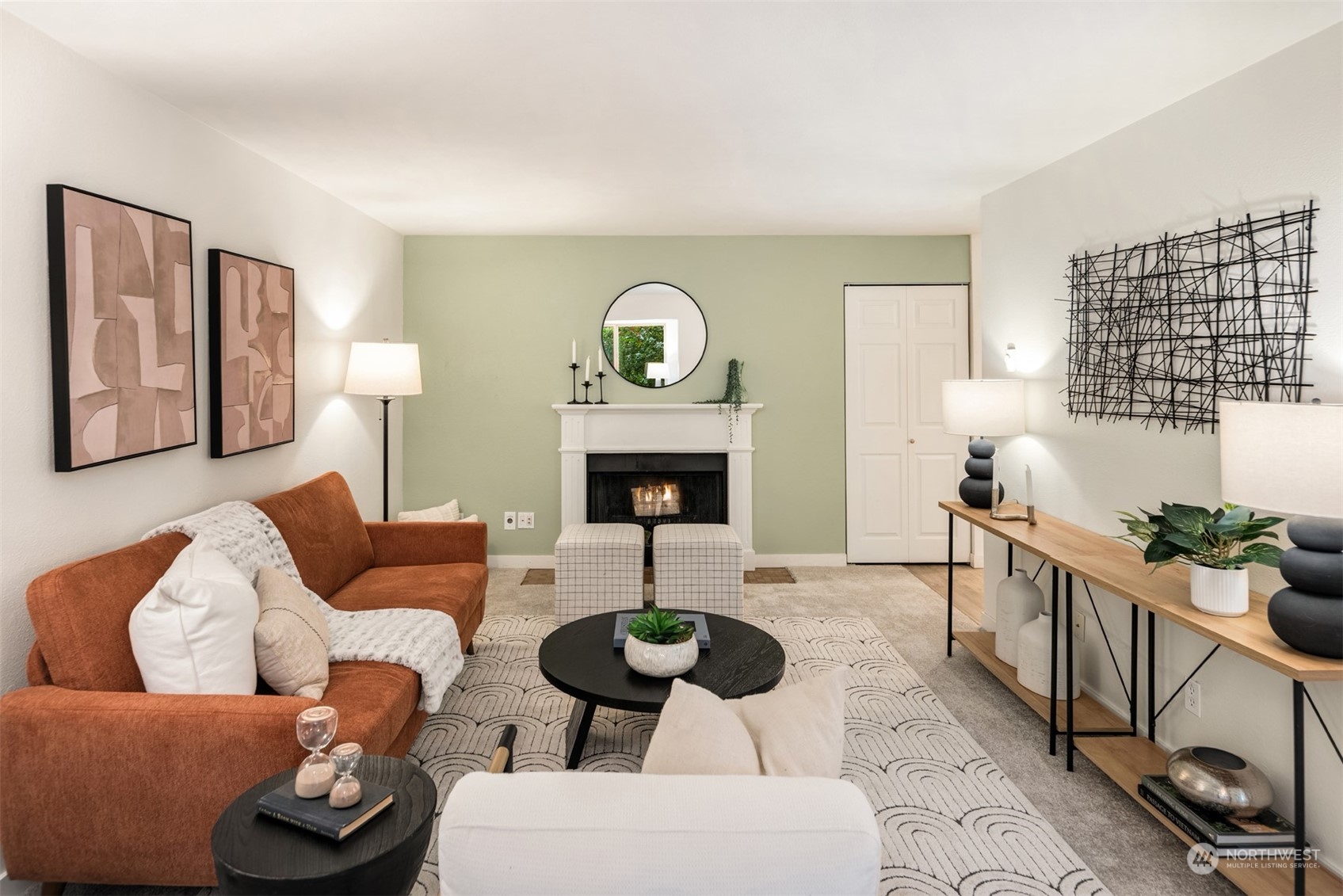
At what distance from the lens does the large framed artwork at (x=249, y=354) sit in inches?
116

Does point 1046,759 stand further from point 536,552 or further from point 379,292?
point 379,292

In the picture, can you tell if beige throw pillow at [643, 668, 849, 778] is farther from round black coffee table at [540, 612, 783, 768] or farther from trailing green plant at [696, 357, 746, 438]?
trailing green plant at [696, 357, 746, 438]

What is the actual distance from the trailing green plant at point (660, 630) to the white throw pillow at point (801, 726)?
97 cm

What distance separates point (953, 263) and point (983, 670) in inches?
123

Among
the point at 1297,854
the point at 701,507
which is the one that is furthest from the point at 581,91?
the point at 701,507

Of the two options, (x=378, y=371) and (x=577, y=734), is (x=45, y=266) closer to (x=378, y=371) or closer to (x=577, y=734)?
(x=378, y=371)

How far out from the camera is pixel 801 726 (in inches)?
53.4

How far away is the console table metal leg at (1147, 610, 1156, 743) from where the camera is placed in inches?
105

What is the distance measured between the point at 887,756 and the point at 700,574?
1.48 m

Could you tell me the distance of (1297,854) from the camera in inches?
70.4

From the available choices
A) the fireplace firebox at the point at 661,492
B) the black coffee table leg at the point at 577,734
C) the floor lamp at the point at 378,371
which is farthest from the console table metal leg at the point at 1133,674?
the floor lamp at the point at 378,371

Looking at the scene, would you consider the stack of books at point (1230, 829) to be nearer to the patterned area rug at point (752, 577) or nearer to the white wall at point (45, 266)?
the patterned area rug at point (752, 577)

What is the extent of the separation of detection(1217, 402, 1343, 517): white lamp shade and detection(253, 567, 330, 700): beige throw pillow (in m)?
2.53

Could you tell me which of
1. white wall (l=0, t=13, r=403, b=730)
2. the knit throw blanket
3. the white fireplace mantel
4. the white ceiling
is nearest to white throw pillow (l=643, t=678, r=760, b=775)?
the knit throw blanket
